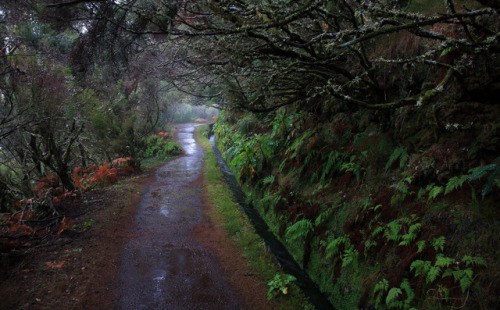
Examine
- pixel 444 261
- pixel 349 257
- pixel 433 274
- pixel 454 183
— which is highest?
pixel 454 183

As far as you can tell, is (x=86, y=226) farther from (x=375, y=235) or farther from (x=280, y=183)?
(x=375, y=235)

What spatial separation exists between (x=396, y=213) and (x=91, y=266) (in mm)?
5652

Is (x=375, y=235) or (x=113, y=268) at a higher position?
(x=375, y=235)

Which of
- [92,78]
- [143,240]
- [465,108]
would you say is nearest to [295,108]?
[465,108]

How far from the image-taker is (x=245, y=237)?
664cm

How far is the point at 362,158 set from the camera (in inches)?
228

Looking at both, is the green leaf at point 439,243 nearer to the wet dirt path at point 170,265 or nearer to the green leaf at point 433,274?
the green leaf at point 433,274

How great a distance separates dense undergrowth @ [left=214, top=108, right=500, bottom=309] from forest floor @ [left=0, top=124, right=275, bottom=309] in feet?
4.81

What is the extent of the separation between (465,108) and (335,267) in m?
3.40

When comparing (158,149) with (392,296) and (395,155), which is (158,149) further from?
(392,296)

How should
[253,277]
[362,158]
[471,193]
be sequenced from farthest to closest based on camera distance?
[362,158], [253,277], [471,193]

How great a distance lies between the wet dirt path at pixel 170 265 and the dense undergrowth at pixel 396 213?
1989 mm

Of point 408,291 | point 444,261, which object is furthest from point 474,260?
point 408,291

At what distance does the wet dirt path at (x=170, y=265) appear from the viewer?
14.6 feet
